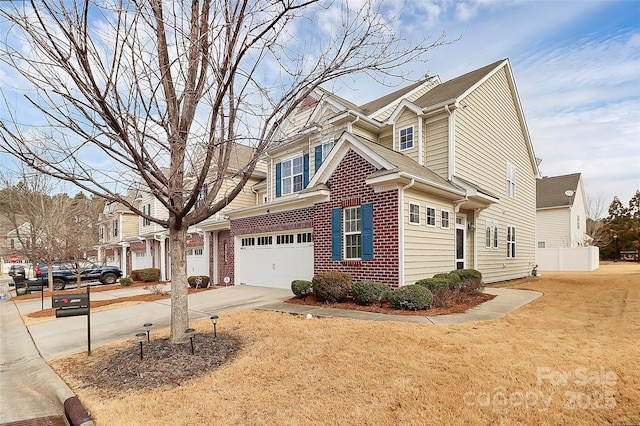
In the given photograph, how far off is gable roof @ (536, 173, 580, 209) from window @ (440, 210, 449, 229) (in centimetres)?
2199

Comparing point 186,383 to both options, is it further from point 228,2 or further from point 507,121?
point 507,121

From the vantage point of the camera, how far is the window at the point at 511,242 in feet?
50.5

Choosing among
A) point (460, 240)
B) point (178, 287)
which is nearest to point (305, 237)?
point (460, 240)

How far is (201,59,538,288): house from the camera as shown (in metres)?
9.27

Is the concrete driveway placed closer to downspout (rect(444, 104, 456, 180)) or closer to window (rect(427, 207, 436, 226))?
window (rect(427, 207, 436, 226))

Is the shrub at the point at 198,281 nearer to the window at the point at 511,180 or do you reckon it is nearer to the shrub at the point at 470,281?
the shrub at the point at 470,281

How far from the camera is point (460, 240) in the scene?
40.4 ft

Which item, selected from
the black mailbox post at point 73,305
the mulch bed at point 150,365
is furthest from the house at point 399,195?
A: the black mailbox post at point 73,305

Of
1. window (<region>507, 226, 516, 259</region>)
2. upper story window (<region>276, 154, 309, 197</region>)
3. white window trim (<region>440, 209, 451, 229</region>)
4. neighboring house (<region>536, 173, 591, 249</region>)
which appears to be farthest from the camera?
neighboring house (<region>536, 173, 591, 249</region>)

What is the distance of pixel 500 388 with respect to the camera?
370 centimetres

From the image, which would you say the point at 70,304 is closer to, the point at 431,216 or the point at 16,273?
the point at 431,216

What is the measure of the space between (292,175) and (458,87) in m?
7.75

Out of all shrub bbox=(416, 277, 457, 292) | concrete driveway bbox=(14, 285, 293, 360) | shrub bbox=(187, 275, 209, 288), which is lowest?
shrub bbox=(187, 275, 209, 288)

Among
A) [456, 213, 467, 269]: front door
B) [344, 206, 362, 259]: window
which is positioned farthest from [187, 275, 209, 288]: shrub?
[456, 213, 467, 269]: front door
